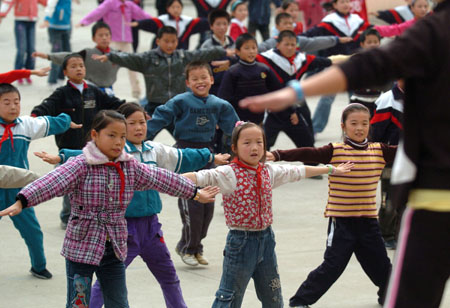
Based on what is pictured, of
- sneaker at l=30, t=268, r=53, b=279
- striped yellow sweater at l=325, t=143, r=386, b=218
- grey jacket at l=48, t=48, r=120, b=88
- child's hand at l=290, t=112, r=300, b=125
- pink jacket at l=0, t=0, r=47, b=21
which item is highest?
pink jacket at l=0, t=0, r=47, b=21

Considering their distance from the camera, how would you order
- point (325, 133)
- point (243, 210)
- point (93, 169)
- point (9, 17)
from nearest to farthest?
1. point (93, 169)
2. point (243, 210)
3. point (325, 133)
4. point (9, 17)

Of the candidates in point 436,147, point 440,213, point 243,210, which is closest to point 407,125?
point 436,147

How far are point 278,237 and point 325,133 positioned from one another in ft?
15.5

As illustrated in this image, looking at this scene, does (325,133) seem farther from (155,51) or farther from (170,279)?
(170,279)

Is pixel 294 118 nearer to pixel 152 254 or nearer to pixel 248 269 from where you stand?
pixel 152 254

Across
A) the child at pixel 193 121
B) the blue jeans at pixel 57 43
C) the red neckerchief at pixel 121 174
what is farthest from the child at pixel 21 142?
the blue jeans at pixel 57 43

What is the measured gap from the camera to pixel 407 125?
3150 mm

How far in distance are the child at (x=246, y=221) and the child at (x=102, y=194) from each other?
0.88 feet

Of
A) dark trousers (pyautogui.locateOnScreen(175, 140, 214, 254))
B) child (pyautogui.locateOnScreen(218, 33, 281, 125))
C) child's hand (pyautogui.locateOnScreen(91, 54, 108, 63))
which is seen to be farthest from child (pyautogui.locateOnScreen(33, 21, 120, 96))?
dark trousers (pyautogui.locateOnScreen(175, 140, 214, 254))

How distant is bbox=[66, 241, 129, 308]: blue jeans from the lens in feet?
16.1

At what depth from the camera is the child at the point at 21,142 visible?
641 cm

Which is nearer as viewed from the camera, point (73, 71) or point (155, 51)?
point (73, 71)

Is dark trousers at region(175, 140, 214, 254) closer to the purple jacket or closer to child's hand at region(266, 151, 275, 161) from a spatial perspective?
child's hand at region(266, 151, 275, 161)

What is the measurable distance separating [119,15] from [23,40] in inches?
76.7
